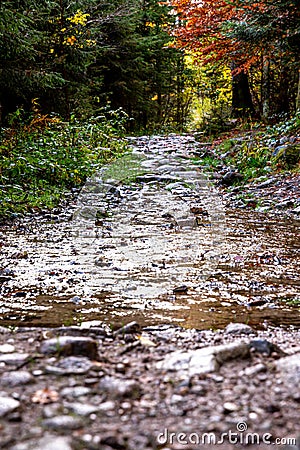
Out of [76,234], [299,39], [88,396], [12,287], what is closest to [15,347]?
[88,396]

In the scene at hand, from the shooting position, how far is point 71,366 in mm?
1893

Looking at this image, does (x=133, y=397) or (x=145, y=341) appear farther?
(x=145, y=341)

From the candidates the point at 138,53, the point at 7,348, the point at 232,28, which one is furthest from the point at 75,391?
the point at 138,53

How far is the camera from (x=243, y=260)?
4.57 metres

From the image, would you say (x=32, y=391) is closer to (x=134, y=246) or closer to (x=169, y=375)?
(x=169, y=375)

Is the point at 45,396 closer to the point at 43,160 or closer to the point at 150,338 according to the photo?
the point at 150,338

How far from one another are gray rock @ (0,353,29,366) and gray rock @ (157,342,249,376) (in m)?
0.60

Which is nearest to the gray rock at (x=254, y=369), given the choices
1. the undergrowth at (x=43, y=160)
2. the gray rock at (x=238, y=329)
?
the gray rock at (x=238, y=329)

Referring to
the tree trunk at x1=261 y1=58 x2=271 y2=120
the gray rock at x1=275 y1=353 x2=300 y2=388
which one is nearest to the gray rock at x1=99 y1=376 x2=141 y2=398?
Answer: the gray rock at x1=275 y1=353 x2=300 y2=388

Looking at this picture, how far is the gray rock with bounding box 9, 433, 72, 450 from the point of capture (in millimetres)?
1345

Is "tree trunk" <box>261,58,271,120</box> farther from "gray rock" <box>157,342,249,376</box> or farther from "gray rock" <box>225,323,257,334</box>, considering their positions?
"gray rock" <box>157,342,249,376</box>

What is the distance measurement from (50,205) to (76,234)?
1790mm

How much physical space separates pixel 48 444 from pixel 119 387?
0.43m

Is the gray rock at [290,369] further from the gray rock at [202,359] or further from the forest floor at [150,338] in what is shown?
the gray rock at [202,359]
